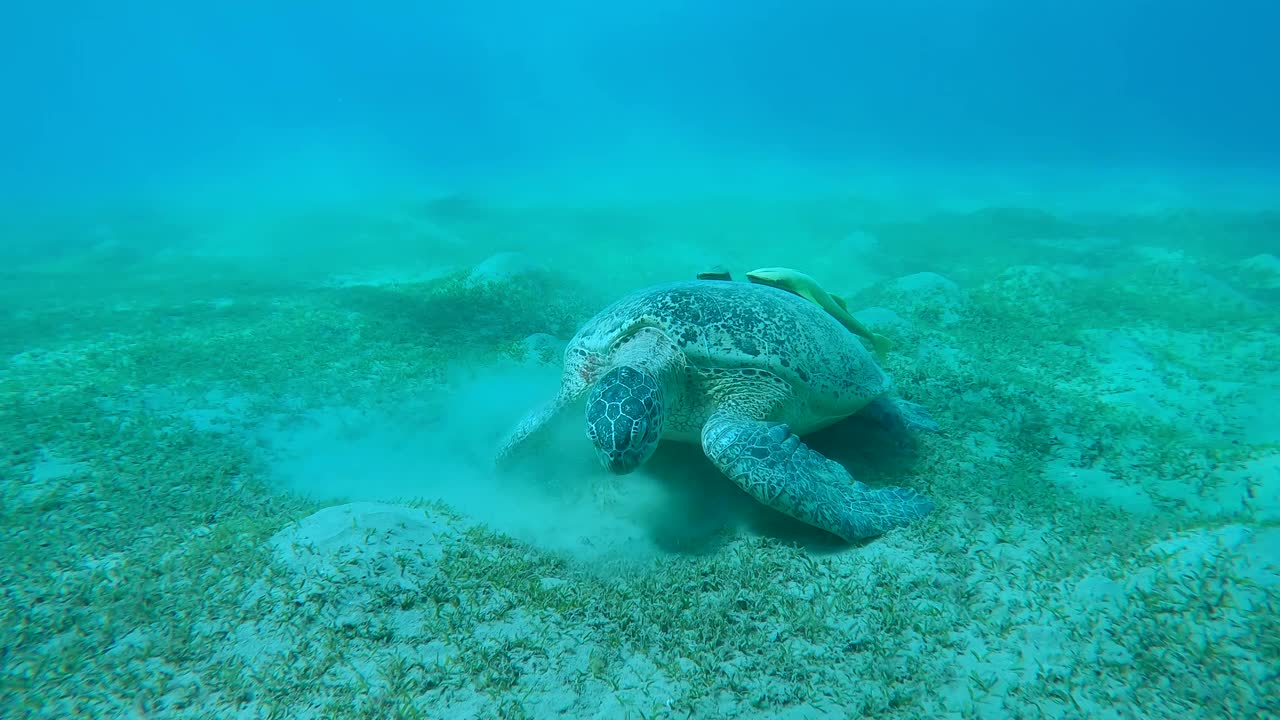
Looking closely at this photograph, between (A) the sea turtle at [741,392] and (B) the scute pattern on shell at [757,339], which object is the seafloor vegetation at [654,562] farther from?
(B) the scute pattern on shell at [757,339]

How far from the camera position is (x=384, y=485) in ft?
11.8

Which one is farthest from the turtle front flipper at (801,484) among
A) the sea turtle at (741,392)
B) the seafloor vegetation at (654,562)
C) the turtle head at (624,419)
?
the turtle head at (624,419)

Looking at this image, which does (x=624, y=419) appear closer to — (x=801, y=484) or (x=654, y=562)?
(x=654, y=562)

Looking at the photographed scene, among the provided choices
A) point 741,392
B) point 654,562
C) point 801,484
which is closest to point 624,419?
point 654,562

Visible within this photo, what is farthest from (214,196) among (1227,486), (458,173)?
(1227,486)

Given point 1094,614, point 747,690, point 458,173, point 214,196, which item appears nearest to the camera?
point 747,690

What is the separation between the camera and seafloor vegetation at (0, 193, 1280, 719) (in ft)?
6.50

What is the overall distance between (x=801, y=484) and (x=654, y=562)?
3.00 ft

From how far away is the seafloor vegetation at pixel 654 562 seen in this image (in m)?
1.98

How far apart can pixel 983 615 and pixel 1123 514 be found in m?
1.46

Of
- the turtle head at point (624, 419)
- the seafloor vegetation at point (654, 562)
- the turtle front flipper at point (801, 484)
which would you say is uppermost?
the turtle head at point (624, 419)

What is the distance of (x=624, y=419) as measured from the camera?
2.95 m

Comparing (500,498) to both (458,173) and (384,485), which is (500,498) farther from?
(458,173)

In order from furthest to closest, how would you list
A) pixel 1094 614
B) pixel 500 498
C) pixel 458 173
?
1. pixel 458 173
2. pixel 500 498
3. pixel 1094 614
